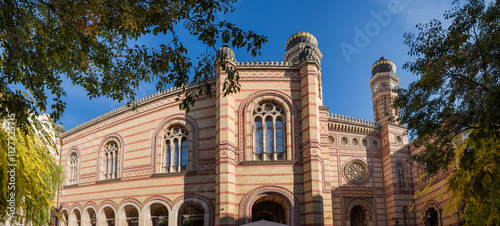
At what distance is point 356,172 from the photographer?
96.8 ft

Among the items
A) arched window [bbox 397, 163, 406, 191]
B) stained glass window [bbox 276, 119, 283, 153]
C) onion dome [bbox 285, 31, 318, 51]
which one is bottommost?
arched window [bbox 397, 163, 406, 191]

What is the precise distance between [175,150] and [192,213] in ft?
11.8

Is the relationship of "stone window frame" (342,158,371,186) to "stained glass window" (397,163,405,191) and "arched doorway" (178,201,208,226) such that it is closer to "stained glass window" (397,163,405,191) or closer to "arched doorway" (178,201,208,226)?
"stained glass window" (397,163,405,191)

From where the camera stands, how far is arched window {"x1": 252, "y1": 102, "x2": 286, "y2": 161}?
67.9 ft

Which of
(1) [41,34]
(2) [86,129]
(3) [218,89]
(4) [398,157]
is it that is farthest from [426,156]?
(2) [86,129]

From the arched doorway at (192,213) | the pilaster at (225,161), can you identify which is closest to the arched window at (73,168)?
the arched doorway at (192,213)

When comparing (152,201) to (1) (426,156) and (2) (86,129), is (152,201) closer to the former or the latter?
(2) (86,129)

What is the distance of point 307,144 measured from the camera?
787 inches

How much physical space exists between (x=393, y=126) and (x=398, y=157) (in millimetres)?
2309

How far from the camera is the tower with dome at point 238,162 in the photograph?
1975 cm

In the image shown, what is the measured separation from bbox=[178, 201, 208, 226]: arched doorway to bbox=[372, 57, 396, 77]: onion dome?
23666 mm

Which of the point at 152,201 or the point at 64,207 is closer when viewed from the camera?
the point at 152,201

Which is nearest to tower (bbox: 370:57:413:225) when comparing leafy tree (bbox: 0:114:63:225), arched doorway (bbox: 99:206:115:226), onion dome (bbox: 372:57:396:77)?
onion dome (bbox: 372:57:396:77)

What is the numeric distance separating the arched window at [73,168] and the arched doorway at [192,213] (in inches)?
392
